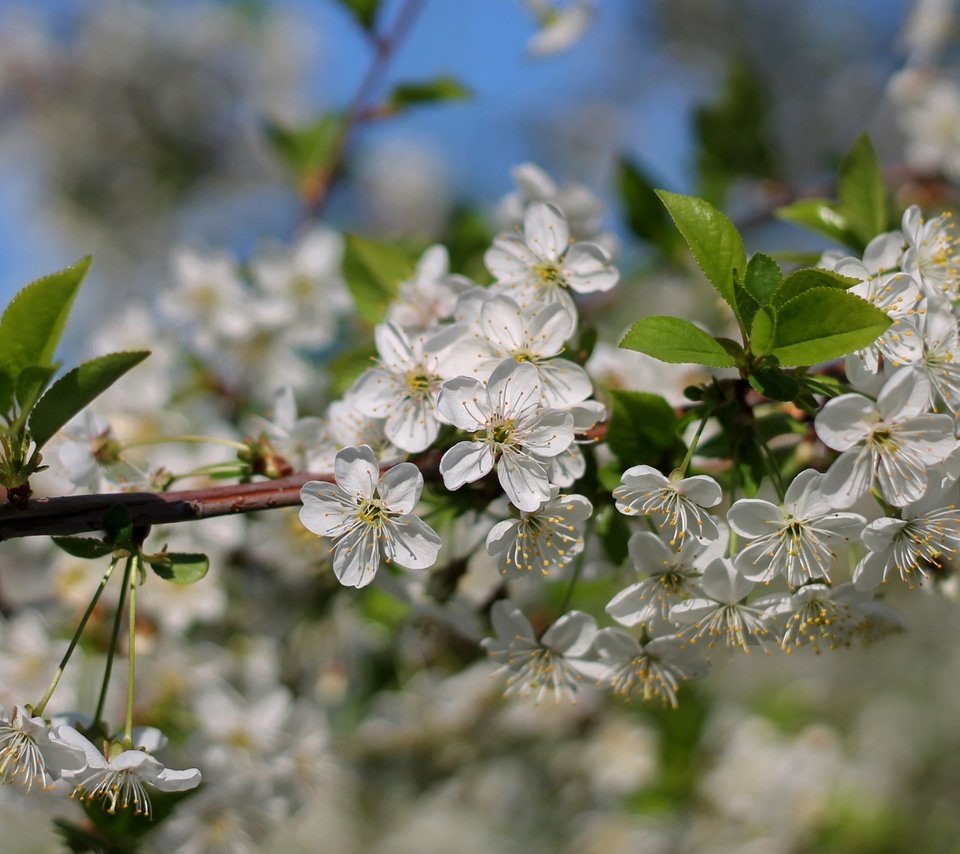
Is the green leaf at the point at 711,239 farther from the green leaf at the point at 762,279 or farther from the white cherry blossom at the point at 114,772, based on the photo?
the white cherry blossom at the point at 114,772

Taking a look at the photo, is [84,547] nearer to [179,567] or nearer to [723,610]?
[179,567]

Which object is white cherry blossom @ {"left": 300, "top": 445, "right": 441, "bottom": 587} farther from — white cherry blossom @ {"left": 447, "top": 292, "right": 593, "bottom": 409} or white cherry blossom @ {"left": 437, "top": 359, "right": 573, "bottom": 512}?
white cherry blossom @ {"left": 447, "top": 292, "right": 593, "bottom": 409}

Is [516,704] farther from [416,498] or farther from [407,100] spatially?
[407,100]

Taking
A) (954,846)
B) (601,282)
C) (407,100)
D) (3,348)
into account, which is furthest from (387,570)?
(954,846)

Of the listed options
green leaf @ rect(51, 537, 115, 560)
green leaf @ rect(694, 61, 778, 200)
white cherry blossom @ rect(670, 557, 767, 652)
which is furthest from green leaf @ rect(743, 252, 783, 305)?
green leaf @ rect(694, 61, 778, 200)

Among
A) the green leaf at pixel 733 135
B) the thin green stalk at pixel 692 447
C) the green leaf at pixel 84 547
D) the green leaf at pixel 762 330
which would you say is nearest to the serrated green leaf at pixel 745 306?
the green leaf at pixel 762 330
